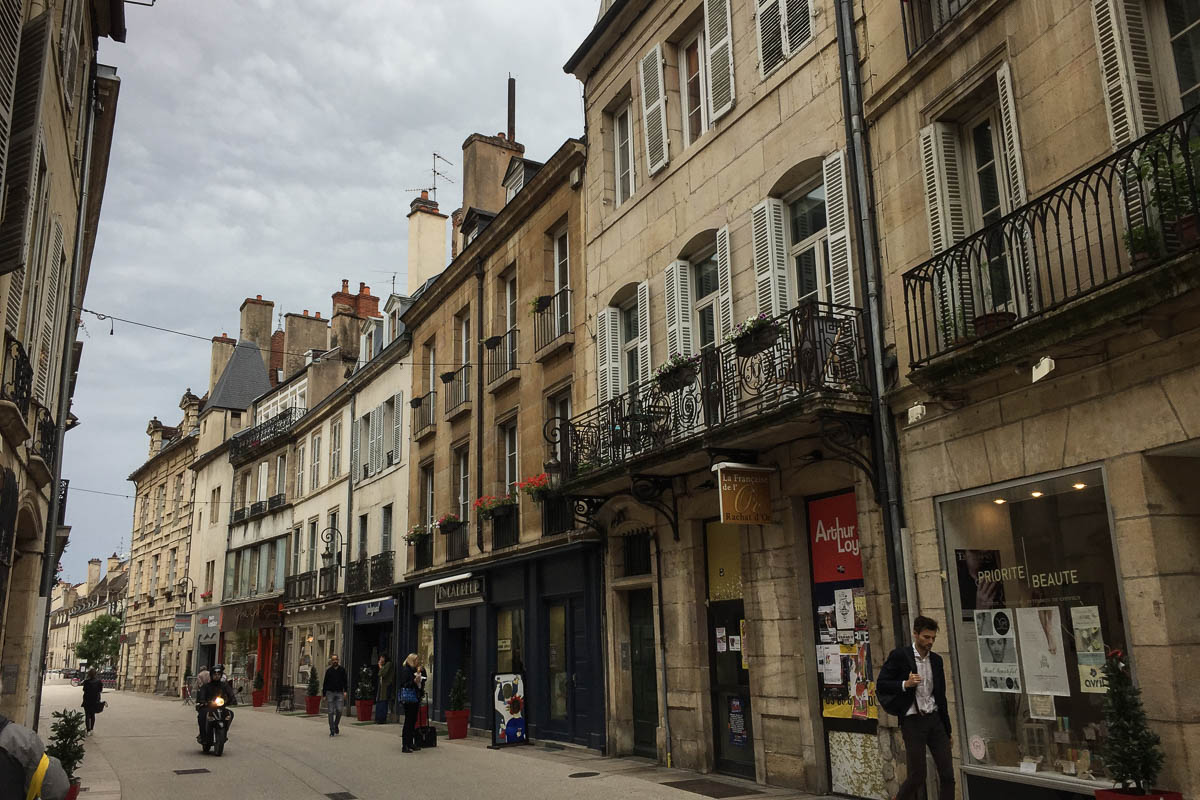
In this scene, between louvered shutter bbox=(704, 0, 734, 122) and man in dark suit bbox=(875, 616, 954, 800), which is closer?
man in dark suit bbox=(875, 616, 954, 800)

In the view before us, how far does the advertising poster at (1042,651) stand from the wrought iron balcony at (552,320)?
9.72 meters

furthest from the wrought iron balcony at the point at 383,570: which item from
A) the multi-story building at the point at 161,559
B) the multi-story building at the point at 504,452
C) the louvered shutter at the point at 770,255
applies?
the multi-story building at the point at 161,559

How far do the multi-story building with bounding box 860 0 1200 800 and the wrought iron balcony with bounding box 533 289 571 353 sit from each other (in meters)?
7.71

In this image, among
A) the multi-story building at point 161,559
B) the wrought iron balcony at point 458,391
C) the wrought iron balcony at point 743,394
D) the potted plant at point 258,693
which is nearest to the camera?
the wrought iron balcony at point 743,394

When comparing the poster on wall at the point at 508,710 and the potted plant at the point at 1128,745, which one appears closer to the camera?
the potted plant at the point at 1128,745

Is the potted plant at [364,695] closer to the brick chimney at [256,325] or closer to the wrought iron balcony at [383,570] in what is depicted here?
the wrought iron balcony at [383,570]

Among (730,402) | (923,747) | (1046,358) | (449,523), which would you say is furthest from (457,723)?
(1046,358)

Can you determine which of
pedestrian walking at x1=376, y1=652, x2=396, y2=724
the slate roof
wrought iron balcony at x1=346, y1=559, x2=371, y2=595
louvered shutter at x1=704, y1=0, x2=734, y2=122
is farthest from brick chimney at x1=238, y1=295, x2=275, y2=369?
louvered shutter at x1=704, y1=0, x2=734, y2=122

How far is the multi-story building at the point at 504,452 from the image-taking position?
1580cm

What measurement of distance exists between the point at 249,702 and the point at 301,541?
6813 mm

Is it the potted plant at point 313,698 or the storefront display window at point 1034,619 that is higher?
the storefront display window at point 1034,619

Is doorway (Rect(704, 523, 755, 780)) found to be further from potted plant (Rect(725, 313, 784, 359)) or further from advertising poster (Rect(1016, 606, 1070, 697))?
advertising poster (Rect(1016, 606, 1070, 697))

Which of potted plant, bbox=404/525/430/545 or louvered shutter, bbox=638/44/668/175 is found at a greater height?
louvered shutter, bbox=638/44/668/175

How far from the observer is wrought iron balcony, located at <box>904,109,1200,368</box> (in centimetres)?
632
